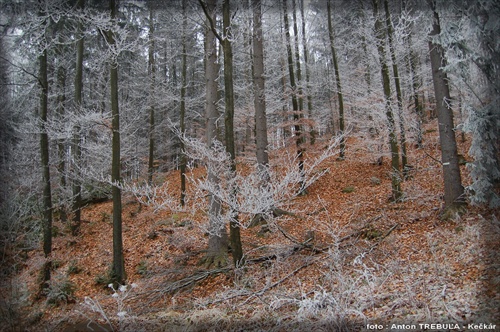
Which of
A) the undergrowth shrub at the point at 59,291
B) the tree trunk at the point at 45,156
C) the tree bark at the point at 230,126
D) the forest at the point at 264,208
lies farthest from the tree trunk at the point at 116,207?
the tree bark at the point at 230,126

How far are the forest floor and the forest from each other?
1.4 inches

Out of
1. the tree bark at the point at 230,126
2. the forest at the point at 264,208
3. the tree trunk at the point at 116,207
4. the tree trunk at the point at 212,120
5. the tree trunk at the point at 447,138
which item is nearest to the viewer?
the forest at the point at 264,208

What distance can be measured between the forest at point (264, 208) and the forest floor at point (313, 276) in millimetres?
35

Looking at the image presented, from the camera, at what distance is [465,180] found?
7.00m

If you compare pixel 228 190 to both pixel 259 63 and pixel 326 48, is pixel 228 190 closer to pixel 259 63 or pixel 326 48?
pixel 259 63

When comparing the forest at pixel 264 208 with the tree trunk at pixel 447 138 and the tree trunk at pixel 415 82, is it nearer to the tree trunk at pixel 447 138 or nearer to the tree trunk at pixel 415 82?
the tree trunk at pixel 447 138

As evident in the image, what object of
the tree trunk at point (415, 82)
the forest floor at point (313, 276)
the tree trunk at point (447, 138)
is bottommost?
the forest floor at point (313, 276)

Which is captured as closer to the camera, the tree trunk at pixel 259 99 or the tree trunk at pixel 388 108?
the tree trunk at pixel 388 108

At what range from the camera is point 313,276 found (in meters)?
5.07

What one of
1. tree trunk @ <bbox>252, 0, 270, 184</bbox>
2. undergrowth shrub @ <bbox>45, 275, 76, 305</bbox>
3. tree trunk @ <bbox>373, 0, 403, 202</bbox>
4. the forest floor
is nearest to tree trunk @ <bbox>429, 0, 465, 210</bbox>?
the forest floor

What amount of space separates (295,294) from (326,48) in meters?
16.9

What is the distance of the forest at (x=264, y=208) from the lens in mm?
3527

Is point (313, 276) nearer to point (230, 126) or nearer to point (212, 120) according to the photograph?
point (230, 126)

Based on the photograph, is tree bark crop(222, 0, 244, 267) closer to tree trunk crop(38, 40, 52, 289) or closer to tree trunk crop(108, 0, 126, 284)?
tree trunk crop(108, 0, 126, 284)
